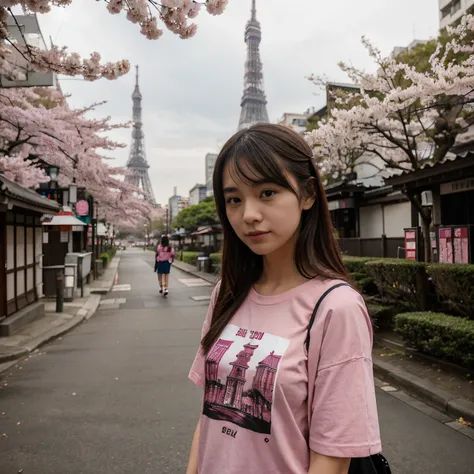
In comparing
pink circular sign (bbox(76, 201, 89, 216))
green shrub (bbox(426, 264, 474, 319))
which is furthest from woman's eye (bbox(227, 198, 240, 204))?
pink circular sign (bbox(76, 201, 89, 216))

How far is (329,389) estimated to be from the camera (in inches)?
44.5

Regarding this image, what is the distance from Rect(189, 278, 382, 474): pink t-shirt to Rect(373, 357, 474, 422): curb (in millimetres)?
3636

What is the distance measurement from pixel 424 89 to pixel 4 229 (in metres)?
9.13

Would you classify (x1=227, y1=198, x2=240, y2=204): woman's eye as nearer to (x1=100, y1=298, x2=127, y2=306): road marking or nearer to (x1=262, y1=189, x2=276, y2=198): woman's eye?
(x1=262, y1=189, x2=276, y2=198): woman's eye

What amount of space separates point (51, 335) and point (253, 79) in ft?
270

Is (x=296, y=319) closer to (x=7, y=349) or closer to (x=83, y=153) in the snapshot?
(x=7, y=349)

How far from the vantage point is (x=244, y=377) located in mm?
1268

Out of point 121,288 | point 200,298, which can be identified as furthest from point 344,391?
point 121,288

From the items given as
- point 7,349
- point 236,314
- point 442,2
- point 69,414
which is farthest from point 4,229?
point 442,2

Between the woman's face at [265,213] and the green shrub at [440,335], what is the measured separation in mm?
4660

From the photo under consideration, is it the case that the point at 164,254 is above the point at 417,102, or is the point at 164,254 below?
below

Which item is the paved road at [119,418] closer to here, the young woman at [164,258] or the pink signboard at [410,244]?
the pink signboard at [410,244]

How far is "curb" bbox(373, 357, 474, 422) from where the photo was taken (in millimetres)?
4121

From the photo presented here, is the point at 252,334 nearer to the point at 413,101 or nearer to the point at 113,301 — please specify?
the point at 413,101
